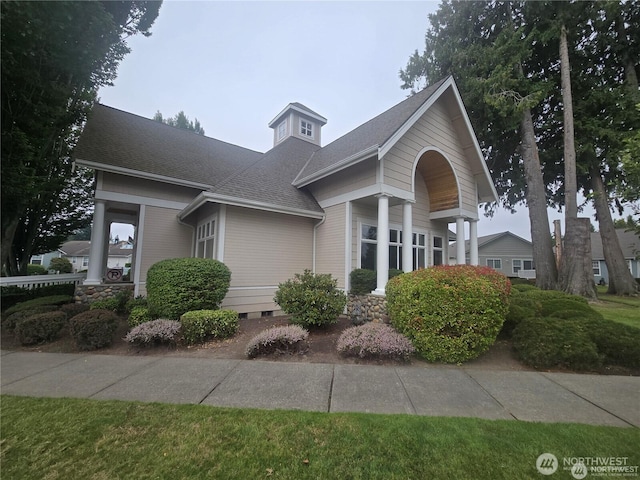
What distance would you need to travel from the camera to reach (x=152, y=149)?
11297mm

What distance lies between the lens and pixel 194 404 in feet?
10.8

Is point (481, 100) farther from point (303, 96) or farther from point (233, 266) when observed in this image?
point (233, 266)

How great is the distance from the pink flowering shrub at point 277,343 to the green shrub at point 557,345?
4336mm

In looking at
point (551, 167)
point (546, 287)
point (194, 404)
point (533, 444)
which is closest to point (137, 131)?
point (194, 404)

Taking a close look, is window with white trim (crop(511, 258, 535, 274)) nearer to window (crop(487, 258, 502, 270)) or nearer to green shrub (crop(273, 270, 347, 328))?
window (crop(487, 258, 502, 270))

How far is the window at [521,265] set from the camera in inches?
1236

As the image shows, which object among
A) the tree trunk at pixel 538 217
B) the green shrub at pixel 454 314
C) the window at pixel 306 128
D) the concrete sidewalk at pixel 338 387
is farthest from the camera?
the window at pixel 306 128

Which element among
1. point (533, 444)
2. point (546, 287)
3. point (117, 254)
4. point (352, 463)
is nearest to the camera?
point (352, 463)

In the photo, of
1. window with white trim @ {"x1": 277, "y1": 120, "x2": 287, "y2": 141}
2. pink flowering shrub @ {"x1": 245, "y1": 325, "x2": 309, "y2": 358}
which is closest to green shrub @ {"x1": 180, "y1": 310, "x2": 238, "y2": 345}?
pink flowering shrub @ {"x1": 245, "y1": 325, "x2": 309, "y2": 358}

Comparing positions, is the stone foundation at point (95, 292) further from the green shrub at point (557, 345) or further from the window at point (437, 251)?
the window at point (437, 251)

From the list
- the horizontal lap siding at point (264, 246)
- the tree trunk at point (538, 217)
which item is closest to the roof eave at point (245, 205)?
the horizontal lap siding at point (264, 246)

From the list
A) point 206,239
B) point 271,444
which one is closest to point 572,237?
point 271,444

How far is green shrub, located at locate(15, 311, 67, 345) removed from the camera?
5797mm

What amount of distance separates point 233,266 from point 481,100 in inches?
604
